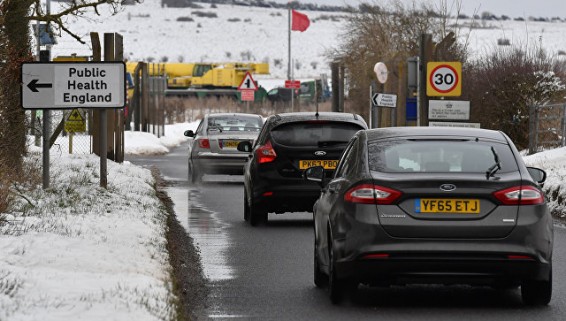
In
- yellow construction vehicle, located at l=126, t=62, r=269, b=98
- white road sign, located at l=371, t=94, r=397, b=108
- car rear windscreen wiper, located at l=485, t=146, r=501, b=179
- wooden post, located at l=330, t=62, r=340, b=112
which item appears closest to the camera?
car rear windscreen wiper, located at l=485, t=146, r=501, b=179

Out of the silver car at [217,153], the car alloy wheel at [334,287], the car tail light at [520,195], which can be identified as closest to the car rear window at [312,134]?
the car alloy wheel at [334,287]

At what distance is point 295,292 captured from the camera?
12.4 m

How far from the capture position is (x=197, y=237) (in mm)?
17953

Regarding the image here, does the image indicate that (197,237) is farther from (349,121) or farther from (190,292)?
(190,292)

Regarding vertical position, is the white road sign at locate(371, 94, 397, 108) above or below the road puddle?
above

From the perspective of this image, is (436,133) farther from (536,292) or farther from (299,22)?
(299,22)

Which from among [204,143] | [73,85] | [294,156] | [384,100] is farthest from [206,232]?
[384,100]

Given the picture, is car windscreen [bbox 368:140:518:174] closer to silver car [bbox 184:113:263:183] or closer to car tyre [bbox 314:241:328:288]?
car tyre [bbox 314:241:328:288]

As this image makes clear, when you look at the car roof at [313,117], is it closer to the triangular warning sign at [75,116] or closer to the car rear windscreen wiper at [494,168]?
the car rear windscreen wiper at [494,168]

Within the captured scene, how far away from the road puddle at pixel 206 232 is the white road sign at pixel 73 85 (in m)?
2.03

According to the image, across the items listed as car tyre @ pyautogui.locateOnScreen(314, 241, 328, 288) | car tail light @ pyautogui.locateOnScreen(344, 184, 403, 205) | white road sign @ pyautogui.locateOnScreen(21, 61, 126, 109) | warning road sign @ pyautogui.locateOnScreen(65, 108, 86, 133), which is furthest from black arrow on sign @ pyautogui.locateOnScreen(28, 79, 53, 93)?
warning road sign @ pyautogui.locateOnScreen(65, 108, 86, 133)

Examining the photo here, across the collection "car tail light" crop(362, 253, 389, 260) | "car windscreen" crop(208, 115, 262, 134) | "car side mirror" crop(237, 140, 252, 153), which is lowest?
"car windscreen" crop(208, 115, 262, 134)

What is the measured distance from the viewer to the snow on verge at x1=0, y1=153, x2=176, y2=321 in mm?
9570

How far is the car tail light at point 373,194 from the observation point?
10.9 metres
